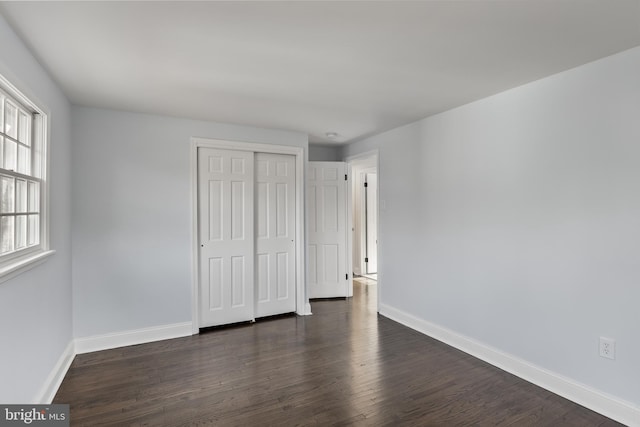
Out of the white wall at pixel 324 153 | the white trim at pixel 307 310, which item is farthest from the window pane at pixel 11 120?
the white wall at pixel 324 153

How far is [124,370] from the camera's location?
2.77 meters

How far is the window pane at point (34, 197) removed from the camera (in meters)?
2.17

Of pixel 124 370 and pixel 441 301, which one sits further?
pixel 441 301

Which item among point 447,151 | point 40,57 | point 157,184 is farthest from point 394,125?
point 40,57

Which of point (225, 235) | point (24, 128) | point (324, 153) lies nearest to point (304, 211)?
point (225, 235)

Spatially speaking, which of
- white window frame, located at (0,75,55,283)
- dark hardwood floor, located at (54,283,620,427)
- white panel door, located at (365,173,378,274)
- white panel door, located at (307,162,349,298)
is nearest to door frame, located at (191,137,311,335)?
dark hardwood floor, located at (54,283,620,427)

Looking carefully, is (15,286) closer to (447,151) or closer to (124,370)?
(124,370)

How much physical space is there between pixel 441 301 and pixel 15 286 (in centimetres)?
338

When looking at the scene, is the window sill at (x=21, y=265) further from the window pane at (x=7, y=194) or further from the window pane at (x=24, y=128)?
the window pane at (x=24, y=128)

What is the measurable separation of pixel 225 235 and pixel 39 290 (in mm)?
1811

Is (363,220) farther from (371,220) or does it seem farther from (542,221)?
(542,221)

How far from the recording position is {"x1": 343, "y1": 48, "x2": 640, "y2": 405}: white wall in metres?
2.10

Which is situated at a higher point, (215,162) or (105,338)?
(215,162)

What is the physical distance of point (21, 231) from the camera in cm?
205
